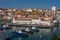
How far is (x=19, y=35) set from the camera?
25359 millimetres

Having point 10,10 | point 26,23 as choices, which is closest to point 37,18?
point 26,23

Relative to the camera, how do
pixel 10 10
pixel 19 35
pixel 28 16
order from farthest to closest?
pixel 10 10
pixel 28 16
pixel 19 35

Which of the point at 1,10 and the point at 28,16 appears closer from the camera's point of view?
the point at 28,16

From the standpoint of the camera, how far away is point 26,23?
46312 mm

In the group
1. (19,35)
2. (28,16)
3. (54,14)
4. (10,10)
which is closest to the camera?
(19,35)

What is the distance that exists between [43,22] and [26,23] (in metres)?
3.51

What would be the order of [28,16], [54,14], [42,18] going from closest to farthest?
[54,14]
[42,18]
[28,16]

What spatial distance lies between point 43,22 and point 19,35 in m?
22.2

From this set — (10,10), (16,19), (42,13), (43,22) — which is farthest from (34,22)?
(10,10)

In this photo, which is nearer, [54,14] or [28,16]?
[54,14]

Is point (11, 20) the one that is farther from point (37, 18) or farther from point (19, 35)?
point (19, 35)

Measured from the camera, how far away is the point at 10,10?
2379 inches

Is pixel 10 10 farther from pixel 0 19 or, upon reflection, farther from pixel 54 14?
pixel 54 14

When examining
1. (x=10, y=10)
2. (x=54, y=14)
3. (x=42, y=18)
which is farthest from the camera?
(x=10, y=10)
